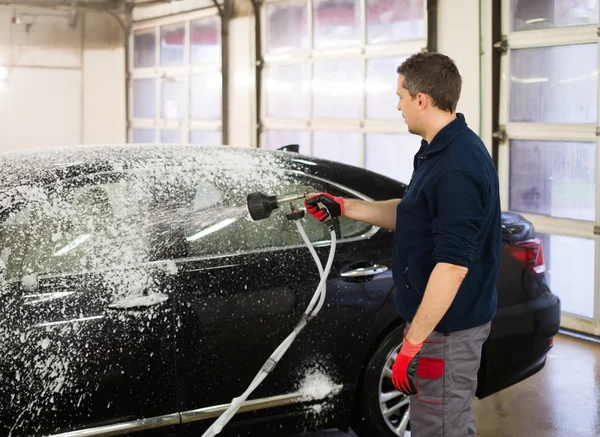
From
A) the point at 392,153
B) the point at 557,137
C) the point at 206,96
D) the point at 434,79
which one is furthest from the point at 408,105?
the point at 206,96

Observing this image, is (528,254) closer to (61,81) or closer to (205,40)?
(205,40)

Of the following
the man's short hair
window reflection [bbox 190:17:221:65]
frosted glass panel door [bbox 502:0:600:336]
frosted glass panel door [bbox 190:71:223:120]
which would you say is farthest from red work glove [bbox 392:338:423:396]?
window reflection [bbox 190:17:221:65]

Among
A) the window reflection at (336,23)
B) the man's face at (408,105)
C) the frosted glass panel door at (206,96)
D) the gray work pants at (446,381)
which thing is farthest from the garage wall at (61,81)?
the gray work pants at (446,381)

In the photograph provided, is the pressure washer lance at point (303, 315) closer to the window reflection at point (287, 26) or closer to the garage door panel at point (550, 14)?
the garage door panel at point (550, 14)

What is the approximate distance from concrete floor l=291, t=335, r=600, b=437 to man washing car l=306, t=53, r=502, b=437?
1.39m

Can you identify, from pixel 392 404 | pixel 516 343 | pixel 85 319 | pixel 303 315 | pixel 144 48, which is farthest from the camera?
pixel 144 48

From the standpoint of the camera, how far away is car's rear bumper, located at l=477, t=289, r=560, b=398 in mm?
3773

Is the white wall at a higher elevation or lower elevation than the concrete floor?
higher

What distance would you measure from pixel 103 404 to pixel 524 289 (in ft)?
6.76

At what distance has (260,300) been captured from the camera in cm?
319

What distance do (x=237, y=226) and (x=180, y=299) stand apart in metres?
0.41

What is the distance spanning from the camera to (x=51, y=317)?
283cm

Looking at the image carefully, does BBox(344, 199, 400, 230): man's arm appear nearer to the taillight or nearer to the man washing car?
the man washing car

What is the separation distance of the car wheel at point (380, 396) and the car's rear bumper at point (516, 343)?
0.48m
